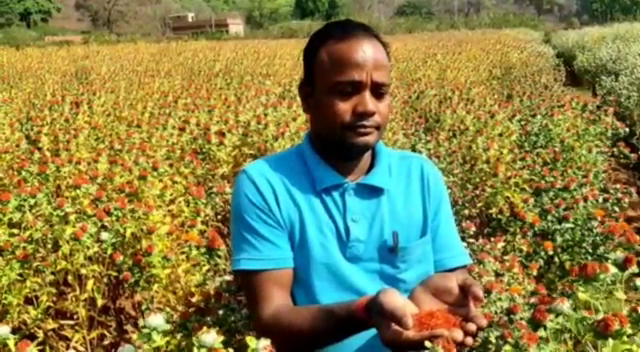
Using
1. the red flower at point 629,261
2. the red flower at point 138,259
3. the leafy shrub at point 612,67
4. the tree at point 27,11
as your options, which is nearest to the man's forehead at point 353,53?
the red flower at point 629,261

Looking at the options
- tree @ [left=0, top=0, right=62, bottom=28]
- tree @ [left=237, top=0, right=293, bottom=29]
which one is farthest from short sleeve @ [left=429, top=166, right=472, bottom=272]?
tree @ [left=237, top=0, right=293, bottom=29]

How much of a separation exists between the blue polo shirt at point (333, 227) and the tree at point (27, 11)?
55.2 meters

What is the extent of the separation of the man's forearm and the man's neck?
268 millimetres

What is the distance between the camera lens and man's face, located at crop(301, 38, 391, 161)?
1.59 meters

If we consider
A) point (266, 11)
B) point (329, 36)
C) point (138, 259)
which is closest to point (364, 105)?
point (329, 36)

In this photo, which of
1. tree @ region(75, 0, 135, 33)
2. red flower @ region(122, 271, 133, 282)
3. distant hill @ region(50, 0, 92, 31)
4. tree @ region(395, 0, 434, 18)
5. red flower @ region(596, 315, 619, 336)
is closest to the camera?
red flower @ region(596, 315, 619, 336)

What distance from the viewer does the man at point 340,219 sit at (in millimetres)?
1587

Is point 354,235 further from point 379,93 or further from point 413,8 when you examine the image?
point 413,8

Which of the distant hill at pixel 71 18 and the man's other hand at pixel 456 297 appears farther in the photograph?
the distant hill at pixel 71 18

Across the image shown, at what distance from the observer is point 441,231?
1.73 meters

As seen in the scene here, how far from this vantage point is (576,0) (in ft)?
324

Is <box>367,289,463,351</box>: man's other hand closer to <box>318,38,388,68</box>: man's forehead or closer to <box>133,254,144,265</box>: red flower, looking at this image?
<box>318,38,388,68</box>: man's forehead

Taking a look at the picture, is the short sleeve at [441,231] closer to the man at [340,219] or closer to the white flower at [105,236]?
the man at [340,219]

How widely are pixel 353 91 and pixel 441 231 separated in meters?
0.32
